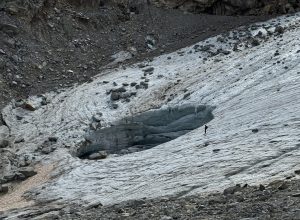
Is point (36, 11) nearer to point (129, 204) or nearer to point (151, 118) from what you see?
point (151, 118)

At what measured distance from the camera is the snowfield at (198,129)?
46.5ft

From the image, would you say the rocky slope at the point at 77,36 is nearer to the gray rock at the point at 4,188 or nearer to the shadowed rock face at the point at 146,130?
the shadowed rock face at the point at 146,130

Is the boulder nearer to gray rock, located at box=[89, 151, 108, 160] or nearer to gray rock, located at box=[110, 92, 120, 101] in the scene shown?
gray rock, located at box=[89, 151, 108, 160]

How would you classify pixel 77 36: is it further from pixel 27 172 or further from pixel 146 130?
pixel 27 172

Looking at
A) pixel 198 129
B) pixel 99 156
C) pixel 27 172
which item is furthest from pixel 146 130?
pixel 27 172

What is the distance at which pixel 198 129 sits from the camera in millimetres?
17719

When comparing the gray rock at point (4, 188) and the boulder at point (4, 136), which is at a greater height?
the boulder at point (4, 136)

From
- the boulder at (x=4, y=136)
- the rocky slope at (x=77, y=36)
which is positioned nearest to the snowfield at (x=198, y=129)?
the boulder at (x=4, y=136)

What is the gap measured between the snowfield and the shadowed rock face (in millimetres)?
310

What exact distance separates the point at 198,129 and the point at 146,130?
332 cm

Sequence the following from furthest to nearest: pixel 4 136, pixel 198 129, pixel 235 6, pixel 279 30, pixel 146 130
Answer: pixel 235 6, pixel 279 30, pixel 146 130, pixel 4 136, pixel 198 129

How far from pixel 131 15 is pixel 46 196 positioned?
49.2 ft

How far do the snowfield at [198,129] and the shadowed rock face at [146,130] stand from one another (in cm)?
31

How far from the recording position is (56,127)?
2052 centimetres
